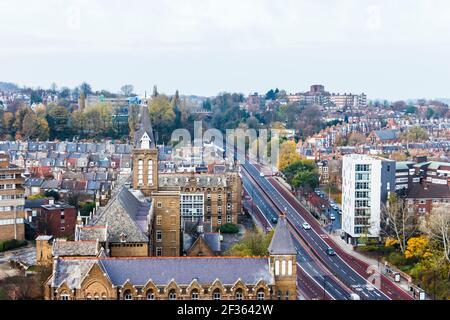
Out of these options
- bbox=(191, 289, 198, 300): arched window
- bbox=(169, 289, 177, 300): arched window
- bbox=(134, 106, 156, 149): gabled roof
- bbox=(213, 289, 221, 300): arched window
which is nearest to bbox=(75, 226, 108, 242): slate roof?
bbox=(169, 289, 177, 300): arched window

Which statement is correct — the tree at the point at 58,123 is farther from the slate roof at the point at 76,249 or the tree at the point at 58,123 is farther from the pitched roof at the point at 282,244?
the pitched roof at the point at 282,244

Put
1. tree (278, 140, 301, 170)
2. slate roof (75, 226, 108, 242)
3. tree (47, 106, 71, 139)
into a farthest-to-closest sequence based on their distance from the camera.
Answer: tree (47, 106, 71, 139) < tree (278, 140, 301, 170) < slate roof (75, 226, 108, 242)

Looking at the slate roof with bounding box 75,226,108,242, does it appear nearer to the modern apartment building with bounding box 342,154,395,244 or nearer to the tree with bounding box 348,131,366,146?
the modern apartment building with bounding box 342,154,395,244

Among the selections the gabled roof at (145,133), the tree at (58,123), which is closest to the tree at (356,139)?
the tree at (58,123)
